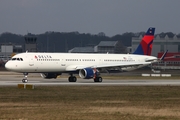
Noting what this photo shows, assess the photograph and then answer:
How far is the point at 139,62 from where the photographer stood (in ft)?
226

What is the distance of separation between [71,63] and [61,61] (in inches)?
61.1

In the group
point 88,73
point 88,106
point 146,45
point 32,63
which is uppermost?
point 146,45

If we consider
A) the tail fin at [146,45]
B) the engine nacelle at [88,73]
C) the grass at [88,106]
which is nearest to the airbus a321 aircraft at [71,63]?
the engine nacelle at [88,73]

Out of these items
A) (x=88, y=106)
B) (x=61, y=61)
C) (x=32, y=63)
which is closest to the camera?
(x=88, y=106)

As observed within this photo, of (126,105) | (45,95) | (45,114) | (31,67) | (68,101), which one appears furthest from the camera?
(31,67)

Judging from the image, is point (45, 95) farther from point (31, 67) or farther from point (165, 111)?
point (31, 67)

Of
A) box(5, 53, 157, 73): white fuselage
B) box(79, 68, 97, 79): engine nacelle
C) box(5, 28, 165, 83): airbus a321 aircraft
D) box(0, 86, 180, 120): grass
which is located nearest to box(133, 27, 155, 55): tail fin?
box(5, 28, 165, 83): airbus a321 aircraft

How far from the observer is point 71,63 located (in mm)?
63656

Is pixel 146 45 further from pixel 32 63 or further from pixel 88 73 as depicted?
pixel 32 63

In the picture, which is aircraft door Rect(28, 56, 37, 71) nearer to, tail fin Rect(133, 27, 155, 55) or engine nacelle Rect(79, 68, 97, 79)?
engine nacelle Rect(79, 68, 97, 79)

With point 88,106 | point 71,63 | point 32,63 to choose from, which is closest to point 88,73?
point 71,63

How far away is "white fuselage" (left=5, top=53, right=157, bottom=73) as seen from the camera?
5950cm

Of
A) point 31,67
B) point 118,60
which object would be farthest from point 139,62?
point 31,67

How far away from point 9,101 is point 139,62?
36.8 metres
